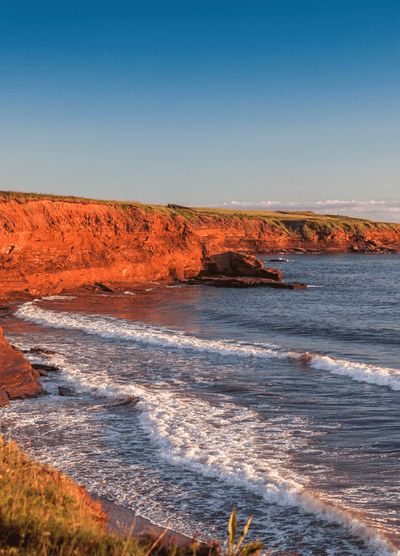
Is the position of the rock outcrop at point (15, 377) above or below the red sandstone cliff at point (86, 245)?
below

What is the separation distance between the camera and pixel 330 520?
22.7 feet

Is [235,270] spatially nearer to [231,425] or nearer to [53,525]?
[231,425]

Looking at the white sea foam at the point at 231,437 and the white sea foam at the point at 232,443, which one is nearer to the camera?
the white sea foam at the point at 232,443

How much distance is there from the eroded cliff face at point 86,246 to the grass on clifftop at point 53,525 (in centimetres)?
2932

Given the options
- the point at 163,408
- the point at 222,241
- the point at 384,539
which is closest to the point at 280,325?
the point at 163,408

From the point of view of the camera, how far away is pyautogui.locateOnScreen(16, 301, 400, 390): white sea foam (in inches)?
616

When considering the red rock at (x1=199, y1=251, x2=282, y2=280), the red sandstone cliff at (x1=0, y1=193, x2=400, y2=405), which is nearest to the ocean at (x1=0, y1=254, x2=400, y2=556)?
Answer: the red sandstone cliff at (x1=0, y1=193, x2=400, y2=405)

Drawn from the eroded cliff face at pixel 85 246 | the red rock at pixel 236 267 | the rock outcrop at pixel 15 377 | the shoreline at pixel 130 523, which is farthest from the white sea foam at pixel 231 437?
the red rock at pixel 236 267

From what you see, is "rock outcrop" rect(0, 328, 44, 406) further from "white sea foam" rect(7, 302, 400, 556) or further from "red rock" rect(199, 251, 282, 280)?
"red rock" rect(199, 251, 282, 280)

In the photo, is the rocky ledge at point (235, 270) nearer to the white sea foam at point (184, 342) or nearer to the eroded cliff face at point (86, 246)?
the eroded cliff face at point (86, 246)

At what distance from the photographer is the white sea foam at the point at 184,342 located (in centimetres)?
1564

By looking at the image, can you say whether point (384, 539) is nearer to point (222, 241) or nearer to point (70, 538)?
point (70, 538)

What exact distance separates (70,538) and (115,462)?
4926mm

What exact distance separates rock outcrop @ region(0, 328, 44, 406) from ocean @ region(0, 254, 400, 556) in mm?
406
